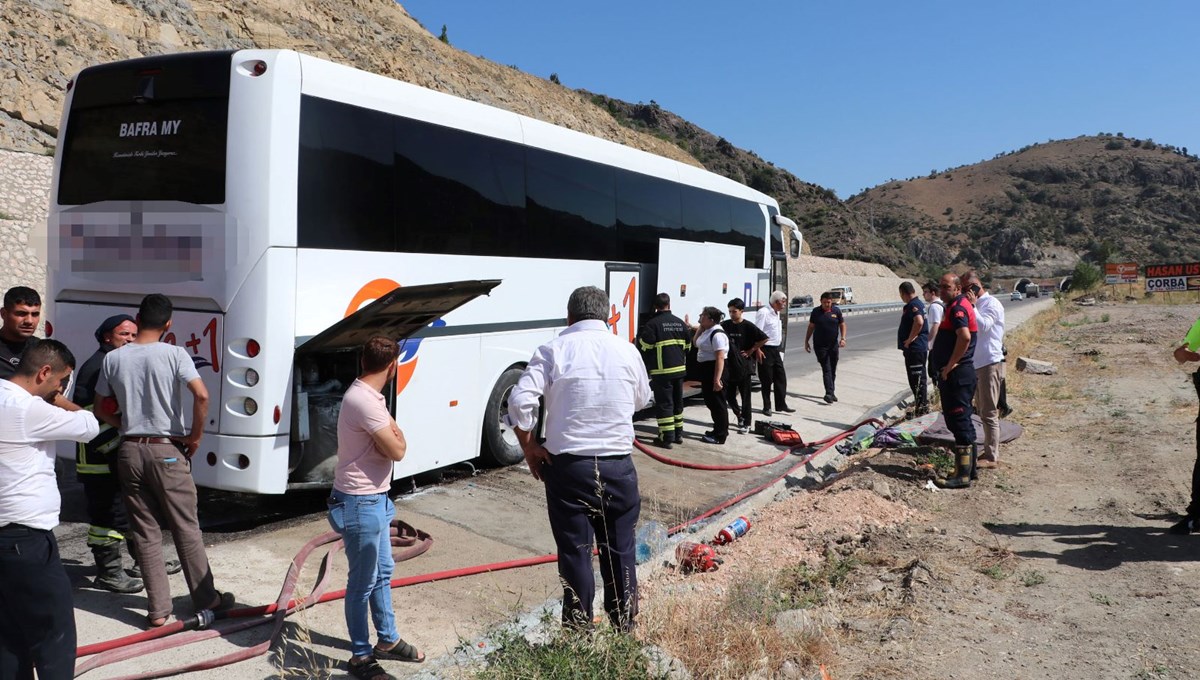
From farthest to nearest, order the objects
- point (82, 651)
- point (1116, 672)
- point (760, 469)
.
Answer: point (760, 469) < point (1116, 672) < point (82, 651)

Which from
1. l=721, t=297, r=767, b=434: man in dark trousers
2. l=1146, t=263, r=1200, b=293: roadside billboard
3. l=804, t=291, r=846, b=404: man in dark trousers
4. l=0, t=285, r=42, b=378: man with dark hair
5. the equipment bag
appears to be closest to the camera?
l=0, t=285, r=42, b=378: man with dark hair

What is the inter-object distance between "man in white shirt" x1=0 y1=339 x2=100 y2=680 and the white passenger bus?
250cm

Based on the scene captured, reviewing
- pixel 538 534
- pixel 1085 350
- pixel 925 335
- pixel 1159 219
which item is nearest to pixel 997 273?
pixel 1159 219

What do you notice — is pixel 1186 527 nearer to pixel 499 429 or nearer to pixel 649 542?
pixel 649 542

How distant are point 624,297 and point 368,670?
723 centimetres

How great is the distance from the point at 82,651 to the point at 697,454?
7161 millimetres

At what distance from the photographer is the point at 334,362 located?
723 centimetres

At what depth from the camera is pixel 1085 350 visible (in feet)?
80.3

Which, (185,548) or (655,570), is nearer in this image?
(185,548)

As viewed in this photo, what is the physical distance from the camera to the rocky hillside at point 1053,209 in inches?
4503

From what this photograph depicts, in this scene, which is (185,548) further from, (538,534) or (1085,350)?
(1085,350)

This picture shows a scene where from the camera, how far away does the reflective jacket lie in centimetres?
997

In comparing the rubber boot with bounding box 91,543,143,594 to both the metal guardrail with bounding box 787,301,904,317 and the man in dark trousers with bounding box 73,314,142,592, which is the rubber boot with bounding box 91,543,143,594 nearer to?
the man in dark trousers with bounding box 73,314,142,592

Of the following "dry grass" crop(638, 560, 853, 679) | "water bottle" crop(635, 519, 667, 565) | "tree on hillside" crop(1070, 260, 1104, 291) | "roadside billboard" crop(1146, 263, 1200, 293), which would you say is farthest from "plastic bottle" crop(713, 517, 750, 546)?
"tree on hillside" crop(1070, 260, 1104, 291)
